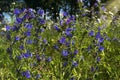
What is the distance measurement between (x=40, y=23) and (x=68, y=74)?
0.83 m

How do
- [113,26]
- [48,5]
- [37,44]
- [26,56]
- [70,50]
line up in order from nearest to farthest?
1. [26,56]
2. [70,50]
3. [37,44]
4. [113,26]
5. [48,5]

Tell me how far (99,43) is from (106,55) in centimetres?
66

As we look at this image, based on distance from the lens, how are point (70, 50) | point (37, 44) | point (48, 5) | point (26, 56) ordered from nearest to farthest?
point (26, 56)
point (70, 50)
point (37, 44)
point (48, 5)

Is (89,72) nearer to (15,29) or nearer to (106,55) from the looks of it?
(106,55)

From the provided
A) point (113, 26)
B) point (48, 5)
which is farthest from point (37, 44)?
point (48, 5)

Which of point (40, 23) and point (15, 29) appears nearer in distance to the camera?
point (15, 29)

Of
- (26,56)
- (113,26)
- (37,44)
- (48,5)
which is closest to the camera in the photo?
(26,56)

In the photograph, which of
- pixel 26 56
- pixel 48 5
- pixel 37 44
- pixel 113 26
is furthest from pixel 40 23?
pixel 48 5

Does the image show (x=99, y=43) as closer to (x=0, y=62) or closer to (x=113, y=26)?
(x=0, y=62)

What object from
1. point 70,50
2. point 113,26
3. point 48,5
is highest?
point 70,50

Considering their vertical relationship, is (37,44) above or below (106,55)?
above

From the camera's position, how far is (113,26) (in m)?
5.85

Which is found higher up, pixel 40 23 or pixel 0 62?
pixel 40 23

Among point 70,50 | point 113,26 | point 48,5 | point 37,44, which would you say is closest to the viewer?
point 70,50
